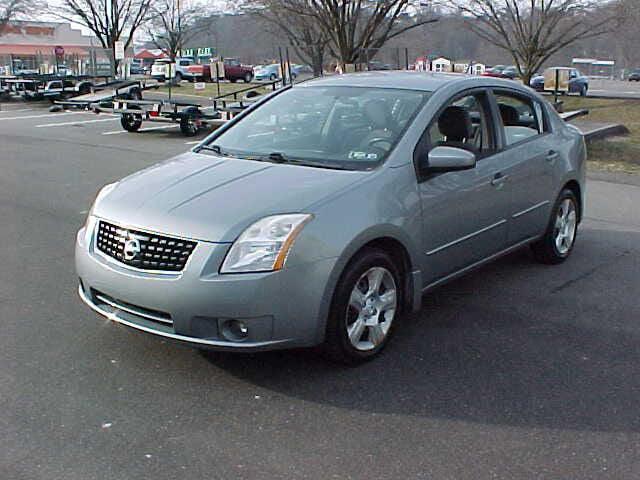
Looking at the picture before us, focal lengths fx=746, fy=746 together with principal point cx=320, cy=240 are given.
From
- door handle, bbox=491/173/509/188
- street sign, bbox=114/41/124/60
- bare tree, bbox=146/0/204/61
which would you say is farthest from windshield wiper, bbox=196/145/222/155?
bare tree, bbox=146/0/204/61

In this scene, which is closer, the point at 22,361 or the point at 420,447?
the point at 420,447

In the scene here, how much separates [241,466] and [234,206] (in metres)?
1.38

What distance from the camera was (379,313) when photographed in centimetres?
432

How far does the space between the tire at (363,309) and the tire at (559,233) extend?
2207mm

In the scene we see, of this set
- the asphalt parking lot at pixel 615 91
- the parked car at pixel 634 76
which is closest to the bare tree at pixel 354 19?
the asphalt parking lot at pixel 615 91

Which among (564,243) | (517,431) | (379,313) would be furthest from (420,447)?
(564,243)

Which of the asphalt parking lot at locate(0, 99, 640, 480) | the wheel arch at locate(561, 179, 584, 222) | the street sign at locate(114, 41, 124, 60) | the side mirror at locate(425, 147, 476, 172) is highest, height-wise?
the street sign at locate(114, 41, 124, 60)

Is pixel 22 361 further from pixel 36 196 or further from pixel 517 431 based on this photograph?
pixel 36 196

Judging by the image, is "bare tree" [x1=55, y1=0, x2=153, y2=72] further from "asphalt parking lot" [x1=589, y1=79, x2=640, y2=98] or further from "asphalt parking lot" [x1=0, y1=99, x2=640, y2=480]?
"asphalt parking lot" [x1=0, y1=99, x2=640, y2=480]

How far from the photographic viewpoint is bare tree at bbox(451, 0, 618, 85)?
1972 centimetres

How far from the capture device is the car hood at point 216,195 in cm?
385

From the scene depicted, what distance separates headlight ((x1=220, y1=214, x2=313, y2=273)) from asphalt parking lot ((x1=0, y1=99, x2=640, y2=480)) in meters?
0.69

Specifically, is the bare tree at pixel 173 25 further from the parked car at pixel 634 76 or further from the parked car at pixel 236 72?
the parked car at pixel 634 76

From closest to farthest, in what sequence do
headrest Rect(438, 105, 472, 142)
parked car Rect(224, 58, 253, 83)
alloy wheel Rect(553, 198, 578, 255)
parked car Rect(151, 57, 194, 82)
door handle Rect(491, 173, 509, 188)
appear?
1. headrest Rect(438, 105, 472, 142)
2. door handle Rect(491, 173, 509, 188)
3. alloy wheel Rect(553, 198, 578, 255)
4. parked car Rect(151, 57, 194, 82)
5. parked car Rect(224, 58, 253, 83)
